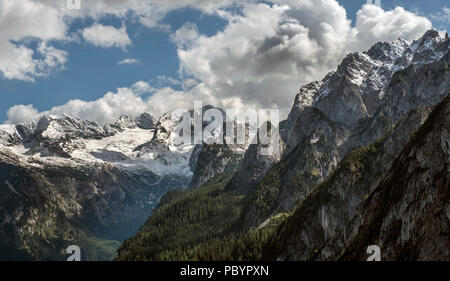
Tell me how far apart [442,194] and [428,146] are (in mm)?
19245

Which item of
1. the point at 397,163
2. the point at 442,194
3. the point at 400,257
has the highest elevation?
the point at 397,163

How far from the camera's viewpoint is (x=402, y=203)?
10019cm

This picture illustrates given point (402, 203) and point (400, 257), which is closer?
point (400, 257)

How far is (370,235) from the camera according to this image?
355ft

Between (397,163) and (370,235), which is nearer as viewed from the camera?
(370,235)
